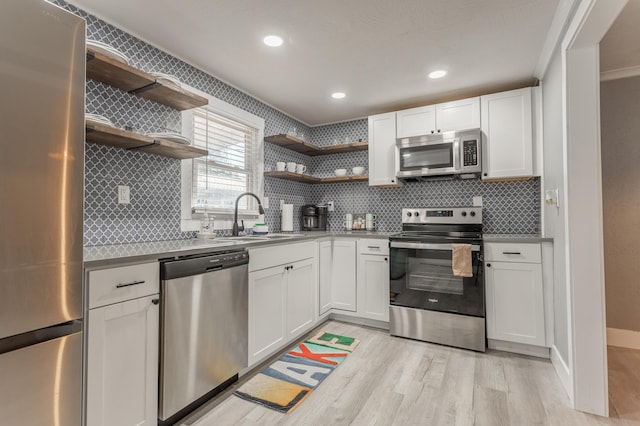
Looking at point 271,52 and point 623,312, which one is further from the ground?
point 271,52

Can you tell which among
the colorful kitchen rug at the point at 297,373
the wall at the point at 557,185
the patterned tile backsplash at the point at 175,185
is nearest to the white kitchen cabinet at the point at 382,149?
the patterned tile backsplash at the point at 175,185

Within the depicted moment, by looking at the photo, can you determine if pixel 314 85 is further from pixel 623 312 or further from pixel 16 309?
pixel 623 312

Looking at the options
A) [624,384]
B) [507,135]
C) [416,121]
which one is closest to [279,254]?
[416,121]

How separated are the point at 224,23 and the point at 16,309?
6.21 ft

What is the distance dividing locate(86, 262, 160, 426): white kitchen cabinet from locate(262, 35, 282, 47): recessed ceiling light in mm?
1677

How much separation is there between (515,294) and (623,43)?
208 centimetres

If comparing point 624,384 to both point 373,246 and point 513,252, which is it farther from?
point 373,246

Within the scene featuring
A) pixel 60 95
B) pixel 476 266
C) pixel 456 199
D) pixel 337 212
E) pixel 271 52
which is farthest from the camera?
pixel 337 212

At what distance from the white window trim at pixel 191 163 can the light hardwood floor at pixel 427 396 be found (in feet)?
4.18

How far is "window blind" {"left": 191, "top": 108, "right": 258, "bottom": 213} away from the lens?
8.86 ft

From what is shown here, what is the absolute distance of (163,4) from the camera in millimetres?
1893

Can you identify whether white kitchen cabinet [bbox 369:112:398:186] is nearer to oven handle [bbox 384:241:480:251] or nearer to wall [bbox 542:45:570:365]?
oven handle [bbox 384:241:480:251]

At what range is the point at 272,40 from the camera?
2260mm

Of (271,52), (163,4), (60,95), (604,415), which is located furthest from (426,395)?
(163,4)
